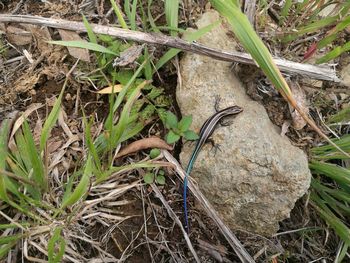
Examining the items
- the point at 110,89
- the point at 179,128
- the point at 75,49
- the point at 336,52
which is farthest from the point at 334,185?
the point at 75,49

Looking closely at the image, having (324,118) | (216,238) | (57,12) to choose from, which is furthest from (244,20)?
(57,12)

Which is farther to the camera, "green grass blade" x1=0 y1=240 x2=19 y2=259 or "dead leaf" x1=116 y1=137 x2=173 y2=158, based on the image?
"dead leaf" x1=116 y1=137 x2=173 y2=158

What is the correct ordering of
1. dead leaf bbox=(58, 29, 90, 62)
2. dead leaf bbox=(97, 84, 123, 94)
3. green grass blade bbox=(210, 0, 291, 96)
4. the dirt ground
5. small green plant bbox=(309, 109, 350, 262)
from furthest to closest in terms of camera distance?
dead leaf bbox=(58, 29, 90, 62), dead leaf bbox=(97, 84, 123, 94), small green plant bbox=(309, 109, 350, 262), the dirt ground, green grass blade bbox=(210, 0, 291, 96)

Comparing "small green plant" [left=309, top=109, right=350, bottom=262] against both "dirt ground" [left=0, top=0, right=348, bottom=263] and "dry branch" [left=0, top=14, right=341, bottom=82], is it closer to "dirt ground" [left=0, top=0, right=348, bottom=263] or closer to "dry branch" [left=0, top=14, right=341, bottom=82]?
"dirt ground" [left=0, top=0, right=348, bottom=263]

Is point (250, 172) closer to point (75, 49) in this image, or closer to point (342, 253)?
point (342, 253)

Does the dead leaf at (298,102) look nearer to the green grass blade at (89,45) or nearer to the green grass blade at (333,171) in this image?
the green grass blade at (333,171)

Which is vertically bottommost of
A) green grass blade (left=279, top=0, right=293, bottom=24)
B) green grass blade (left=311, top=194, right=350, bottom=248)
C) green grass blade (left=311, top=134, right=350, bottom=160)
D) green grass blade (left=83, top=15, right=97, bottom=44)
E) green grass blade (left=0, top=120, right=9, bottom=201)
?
green grass blade (left=311, top=194, right=350, bottom=248)

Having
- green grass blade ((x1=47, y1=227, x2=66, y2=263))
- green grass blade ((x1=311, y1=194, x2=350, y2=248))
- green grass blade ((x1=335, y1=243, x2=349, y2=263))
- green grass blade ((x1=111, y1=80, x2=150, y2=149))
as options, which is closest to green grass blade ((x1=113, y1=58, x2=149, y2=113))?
green grass blade ((x1=111, y1=80, x2=150, y2=149))
